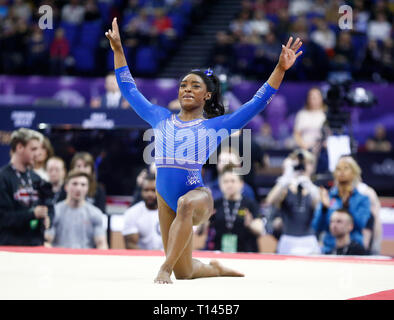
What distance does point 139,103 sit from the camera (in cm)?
400

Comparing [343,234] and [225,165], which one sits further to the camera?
[225,165]

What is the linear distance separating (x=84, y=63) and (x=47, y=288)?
27.1ft

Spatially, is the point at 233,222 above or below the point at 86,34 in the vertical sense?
below

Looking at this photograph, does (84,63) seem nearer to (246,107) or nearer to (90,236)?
(90,236)

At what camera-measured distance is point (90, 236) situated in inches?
229

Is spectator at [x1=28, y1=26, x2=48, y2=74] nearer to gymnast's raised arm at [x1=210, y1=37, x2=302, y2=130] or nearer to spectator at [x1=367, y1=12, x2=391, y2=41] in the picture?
spectator at [x1=367, y1=12, x2=391, y2=41]

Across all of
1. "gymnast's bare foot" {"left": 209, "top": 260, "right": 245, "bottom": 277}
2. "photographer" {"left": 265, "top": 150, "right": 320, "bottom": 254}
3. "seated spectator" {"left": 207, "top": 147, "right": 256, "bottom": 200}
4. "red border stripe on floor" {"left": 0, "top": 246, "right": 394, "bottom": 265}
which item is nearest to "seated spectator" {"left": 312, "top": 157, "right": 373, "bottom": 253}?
"photographer" {"left": 265, "top": 150, "right": 320, "bottom": 254}

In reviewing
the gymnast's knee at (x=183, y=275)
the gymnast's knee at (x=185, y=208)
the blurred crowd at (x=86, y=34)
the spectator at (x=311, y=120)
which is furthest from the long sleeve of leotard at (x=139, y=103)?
the blurred crowd at (x=86, y=34)

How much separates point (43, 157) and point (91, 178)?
510mm

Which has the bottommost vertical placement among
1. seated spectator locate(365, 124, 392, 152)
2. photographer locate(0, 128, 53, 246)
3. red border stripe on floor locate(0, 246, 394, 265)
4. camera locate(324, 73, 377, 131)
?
red border stripe on floor locate(0, 246, 394, 265)

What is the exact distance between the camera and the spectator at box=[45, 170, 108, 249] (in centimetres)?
579

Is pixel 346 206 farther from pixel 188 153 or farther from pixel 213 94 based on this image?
pixel 188 153

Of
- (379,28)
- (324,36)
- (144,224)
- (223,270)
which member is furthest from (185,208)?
(379,28)

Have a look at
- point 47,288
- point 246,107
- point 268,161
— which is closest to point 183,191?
point 246,107
